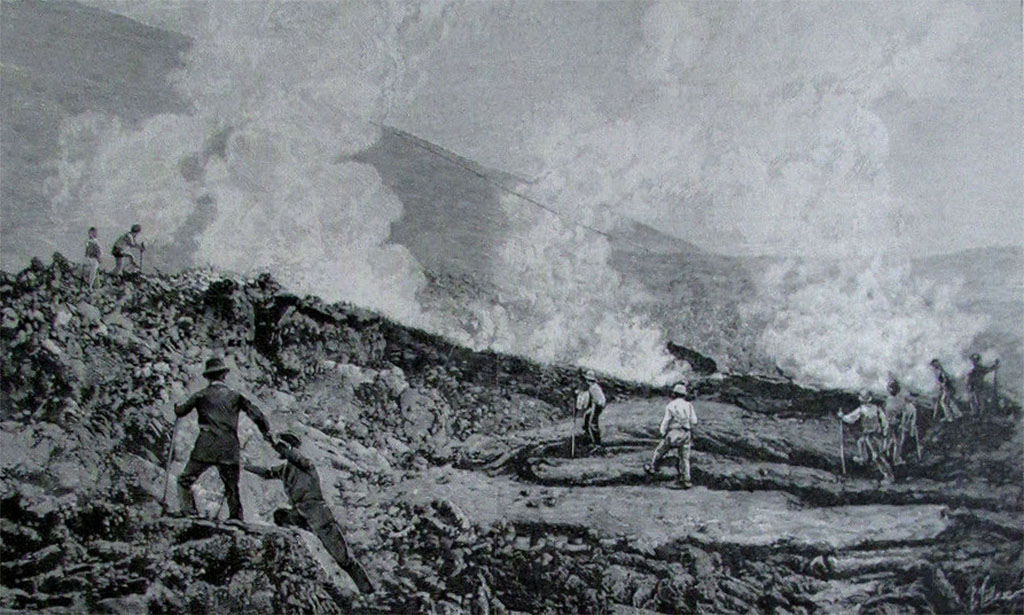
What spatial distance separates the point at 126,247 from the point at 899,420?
5263 mm

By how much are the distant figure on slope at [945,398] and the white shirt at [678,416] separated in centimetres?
176

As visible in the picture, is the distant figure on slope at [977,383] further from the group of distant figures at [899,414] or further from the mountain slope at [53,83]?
the mountain slope at [53,83]

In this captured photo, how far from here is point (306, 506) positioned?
5793 millimetres

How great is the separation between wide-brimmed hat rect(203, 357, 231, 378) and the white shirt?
2.86 m

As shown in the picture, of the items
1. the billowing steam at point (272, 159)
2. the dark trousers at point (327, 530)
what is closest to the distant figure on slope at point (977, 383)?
the billowing steam at point (272, 159)

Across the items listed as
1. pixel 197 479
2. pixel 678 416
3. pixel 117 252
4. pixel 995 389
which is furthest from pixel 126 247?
pixel 995 389

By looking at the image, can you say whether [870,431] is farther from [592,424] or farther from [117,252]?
[117,252]

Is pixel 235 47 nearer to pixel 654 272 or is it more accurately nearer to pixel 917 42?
pixel 654 272

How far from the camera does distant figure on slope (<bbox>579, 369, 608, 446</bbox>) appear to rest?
640cm

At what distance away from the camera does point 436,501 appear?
600 cm

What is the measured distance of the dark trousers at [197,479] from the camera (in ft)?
18.4

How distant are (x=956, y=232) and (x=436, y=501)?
421cm

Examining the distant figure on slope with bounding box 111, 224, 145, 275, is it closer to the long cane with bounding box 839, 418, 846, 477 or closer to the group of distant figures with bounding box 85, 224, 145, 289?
the group of distant figures with bounding box 85, 224, 145, 289

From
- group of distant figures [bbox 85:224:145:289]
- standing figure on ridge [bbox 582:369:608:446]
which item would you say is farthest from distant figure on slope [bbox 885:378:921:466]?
group of distant figures [bbox 85:224:145:289]
